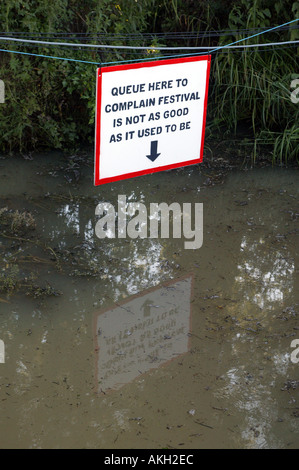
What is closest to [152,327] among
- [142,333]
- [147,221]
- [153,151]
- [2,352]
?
[142,333]

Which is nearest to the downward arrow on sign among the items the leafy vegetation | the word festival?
the word festival

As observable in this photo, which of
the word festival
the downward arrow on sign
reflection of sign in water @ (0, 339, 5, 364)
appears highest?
the downward arrow on sign

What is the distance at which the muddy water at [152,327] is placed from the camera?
395cm

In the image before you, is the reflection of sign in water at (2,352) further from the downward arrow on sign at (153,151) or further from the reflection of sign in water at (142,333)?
the downward arrow on sign at (153,151)

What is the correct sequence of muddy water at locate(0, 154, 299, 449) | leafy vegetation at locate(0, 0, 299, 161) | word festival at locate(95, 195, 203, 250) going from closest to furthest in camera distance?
1. muddy water at locate(0, 154, 299, 449)
2. word festival at locate(95, 195, 203, 250)
3. leafy vegetation at locate(0, 0, 299, 161)

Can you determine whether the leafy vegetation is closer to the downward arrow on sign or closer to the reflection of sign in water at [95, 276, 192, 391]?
the downward arrow on sign

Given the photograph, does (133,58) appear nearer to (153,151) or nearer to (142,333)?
(153,151)

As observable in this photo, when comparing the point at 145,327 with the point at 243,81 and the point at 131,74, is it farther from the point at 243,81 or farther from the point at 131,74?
the point at 243,81

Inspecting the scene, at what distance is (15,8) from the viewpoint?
277 inches

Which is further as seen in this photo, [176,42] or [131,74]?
[176,42]

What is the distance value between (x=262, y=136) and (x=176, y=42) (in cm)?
197

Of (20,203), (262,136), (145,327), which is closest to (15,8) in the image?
Result: (20,203)

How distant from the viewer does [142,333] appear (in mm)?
4844

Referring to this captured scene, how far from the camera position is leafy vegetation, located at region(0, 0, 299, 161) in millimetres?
7258
